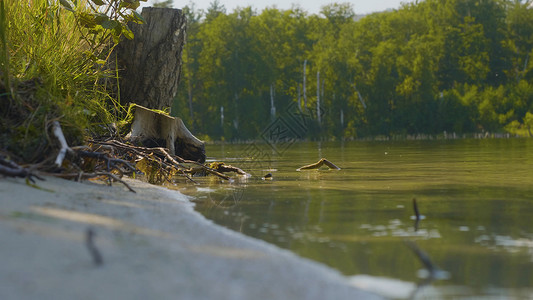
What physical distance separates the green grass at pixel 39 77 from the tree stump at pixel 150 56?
2.12m

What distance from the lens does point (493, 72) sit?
2958 inches

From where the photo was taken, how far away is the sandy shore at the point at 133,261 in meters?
2.16

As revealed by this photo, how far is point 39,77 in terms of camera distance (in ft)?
18.7

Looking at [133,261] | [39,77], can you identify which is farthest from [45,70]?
[133,261]

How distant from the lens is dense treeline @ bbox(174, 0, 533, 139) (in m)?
64.0

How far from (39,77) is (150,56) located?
3.75 m

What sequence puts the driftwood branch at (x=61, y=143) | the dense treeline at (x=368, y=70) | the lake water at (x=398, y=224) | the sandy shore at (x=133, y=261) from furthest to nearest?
the dense treeline at (x=368, y=70) < the driftwood branch at (x=61, y=143) < the lake water at (x=398, y=224) < the sandy shore at (x=133, y=261)

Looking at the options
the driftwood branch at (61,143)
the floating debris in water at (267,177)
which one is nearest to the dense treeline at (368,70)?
the floating debris in water at (267,177)

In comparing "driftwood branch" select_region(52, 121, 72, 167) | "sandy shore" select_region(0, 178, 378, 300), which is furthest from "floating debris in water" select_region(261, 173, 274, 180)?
"sandy shore" select_region(0, 178, 378, 300)

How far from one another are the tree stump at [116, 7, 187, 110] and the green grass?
212 centimetres

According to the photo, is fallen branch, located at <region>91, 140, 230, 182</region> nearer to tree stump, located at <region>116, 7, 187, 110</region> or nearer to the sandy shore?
tree stump, located at <region>116, 7, 187, 110</region>

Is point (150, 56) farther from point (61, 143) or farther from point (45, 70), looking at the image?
point (61, 143)

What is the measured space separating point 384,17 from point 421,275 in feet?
246

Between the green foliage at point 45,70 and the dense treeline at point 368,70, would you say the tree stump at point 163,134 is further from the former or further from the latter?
the dense treeline at point 368,70
